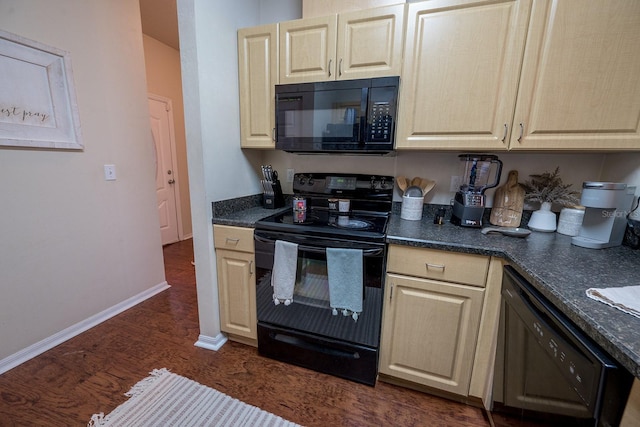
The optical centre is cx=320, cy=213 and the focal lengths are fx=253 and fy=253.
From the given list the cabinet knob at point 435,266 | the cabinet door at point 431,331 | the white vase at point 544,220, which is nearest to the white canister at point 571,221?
the white vase at point 544,220

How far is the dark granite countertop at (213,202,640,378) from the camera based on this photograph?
0.58 metres

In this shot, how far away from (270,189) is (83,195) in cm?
133

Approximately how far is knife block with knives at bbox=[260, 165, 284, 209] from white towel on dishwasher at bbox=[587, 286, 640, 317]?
5.30 ft

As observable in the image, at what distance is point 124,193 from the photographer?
2076 millimetres

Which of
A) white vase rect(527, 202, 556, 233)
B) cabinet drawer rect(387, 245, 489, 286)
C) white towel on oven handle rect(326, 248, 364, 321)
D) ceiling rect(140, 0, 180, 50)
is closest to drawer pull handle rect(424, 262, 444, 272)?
cabinet drawer rect(387, 245, 489, 286)

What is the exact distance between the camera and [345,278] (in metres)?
1.29

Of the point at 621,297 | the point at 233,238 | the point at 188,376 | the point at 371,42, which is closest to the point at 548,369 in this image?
the point at 621,297

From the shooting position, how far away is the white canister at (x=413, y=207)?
1.57 metres

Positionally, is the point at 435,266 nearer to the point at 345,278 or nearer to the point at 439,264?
the point at 439,264

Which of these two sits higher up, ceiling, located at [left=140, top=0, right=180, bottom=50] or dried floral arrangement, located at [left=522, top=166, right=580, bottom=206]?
ceiling, located at [left=140, top=0, right=180, bottom=50]

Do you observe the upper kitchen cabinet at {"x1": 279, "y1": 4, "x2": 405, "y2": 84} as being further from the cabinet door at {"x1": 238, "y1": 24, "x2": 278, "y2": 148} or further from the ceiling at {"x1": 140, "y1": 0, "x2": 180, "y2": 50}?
the ceiling at {"x1": 140, "y1": 0, "x2": 180, "y2": 50}

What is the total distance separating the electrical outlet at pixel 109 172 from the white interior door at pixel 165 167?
1448mm

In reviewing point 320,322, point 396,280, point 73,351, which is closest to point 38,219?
point 73,351

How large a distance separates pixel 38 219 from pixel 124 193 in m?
0.55
